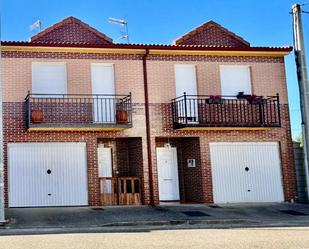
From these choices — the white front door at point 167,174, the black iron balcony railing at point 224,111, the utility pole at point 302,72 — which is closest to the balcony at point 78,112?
the black iron balcony railing at point 224,111

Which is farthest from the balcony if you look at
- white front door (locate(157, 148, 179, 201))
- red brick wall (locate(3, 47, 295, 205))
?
white front door (locate(157, 148, 179, 201))

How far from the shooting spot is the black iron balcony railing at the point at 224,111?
2125cm

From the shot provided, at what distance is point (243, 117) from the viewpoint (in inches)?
861

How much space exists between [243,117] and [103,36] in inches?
284

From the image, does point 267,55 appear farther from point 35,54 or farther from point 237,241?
point 237,241

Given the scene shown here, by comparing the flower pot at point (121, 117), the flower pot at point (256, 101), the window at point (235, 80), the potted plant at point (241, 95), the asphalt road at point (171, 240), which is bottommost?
the asphalt road at point (171, 240)

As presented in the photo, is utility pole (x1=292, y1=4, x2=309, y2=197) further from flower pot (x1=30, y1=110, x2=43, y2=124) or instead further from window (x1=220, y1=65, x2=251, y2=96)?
flower pot (x1=30, y1=110, x2=43, y2=124)

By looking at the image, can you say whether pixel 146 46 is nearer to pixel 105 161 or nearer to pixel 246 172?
pixel 105 161

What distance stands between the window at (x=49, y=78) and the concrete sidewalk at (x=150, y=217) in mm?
4489

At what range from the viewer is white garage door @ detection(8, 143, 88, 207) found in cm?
1969

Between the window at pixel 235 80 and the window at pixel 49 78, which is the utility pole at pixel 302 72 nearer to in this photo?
the window at pixel 235 80

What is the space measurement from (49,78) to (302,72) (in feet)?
32.1

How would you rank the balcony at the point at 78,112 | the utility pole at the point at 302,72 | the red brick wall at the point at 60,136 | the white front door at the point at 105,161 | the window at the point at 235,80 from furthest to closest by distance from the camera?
the window at the point at 235,80 < the white front door at the point at 105,161 < the utility pole at the point at 302,72 < the red brick wall at the point at 60,136 < the balcony at the point at 78,112

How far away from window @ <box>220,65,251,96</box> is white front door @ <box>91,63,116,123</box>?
4.64 metres
